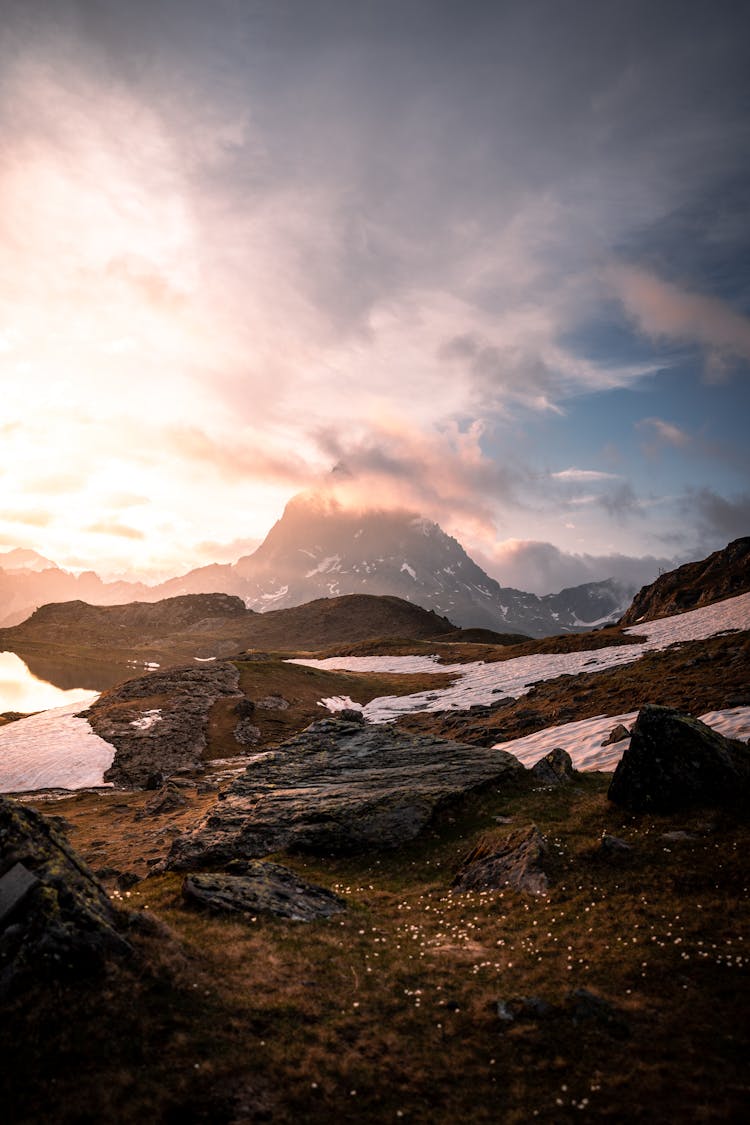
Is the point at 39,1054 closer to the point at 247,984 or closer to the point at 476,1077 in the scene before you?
the point at 247,984

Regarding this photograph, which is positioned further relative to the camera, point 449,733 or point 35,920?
point 449,733

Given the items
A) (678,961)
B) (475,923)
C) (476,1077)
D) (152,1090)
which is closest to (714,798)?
(678,961)

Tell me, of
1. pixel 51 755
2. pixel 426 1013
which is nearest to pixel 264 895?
pixel 426 1013

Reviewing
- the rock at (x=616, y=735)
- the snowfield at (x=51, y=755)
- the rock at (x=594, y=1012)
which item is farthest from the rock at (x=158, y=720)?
the rock at (x=594, y=1012)

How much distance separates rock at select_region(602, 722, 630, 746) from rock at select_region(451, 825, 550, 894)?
1442 centimetres

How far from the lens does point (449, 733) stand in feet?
165

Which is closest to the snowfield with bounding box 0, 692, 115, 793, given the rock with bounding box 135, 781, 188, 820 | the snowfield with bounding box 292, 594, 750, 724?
the rock with bounding box 135, 781, 188, 820

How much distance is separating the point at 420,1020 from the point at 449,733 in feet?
132

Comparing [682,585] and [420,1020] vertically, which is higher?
[682,585]

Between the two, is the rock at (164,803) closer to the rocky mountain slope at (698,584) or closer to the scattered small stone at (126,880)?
the scattered small stone at (126,880)

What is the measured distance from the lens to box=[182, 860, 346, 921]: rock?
15.7m

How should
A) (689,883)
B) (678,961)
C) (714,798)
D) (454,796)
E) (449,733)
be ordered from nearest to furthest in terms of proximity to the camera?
(678,961) → (689,883) → (714,798) → (454,796) → (449,733)

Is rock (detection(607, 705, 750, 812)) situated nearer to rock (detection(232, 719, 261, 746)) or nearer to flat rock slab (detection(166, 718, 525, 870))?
flat rock slab (detection(166, 718, 525, 870))

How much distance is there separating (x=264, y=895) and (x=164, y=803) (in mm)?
23991
